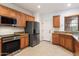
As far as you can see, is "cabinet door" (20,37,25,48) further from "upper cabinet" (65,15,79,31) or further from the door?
the door

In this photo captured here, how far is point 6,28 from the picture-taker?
4852mm

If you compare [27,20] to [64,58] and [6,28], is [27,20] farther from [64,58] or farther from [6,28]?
[64,58]

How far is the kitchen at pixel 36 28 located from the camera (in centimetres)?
430

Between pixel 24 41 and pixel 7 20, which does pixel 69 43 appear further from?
pixel 7 20

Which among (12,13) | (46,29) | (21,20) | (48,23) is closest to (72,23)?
(48,23)

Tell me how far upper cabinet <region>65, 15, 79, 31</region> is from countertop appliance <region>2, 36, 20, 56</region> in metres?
3.78

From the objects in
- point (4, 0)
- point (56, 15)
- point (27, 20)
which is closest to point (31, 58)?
point (4, 0)

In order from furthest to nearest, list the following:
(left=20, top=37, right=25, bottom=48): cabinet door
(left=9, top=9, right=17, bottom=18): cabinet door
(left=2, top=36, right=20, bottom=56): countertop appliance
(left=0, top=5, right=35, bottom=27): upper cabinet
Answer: (left=20, top=37, right=25, bottom=48): cabinet door < (left=9, top=9, right=17, bottom=18): cabinet door < (left=0, top=5, right=35, bottom=27): upper cabinet < (left=2, top=36, right=20, bottom=56): countertop appliance

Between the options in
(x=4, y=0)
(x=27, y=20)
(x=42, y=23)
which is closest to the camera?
(x=4, y=0)

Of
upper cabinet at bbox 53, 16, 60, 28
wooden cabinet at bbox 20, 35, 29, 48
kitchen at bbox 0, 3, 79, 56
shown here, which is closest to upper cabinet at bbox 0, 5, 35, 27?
kitchen at bbox 0, 3, 79, 56

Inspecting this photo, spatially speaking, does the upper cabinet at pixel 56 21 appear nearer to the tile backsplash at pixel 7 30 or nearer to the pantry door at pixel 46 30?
the pantry door at pixel 46 30

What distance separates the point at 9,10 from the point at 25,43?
7.14 feet

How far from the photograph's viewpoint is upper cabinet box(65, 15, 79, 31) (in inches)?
255

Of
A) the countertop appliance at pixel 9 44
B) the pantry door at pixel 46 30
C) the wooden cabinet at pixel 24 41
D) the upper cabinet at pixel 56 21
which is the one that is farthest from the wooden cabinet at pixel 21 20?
the pantry door at pixel 46 30
